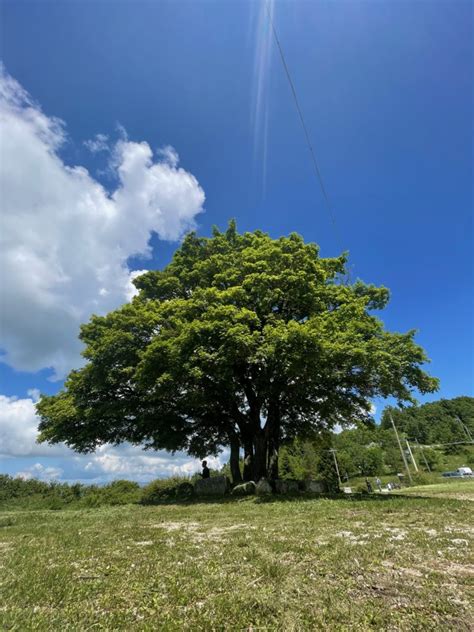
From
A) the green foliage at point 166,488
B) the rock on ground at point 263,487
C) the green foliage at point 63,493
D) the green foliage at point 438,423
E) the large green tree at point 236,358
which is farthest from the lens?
the green foliage at point 438,423

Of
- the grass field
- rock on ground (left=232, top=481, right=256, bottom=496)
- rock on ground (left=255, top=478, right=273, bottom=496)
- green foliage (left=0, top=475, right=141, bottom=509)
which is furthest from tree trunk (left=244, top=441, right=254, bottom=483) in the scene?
the grass field

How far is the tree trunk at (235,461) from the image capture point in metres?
18.5

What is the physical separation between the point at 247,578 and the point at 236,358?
389 inches

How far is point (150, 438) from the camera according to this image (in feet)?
63.8

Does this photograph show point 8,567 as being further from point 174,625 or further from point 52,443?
point 52,443

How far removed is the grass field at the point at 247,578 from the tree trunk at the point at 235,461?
38.9ft

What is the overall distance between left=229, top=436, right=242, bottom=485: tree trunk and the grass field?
1185cm

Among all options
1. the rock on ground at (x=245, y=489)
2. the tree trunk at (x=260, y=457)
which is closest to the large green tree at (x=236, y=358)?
the tree trunk at (x=260, y=457)

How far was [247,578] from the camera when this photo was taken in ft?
13.1

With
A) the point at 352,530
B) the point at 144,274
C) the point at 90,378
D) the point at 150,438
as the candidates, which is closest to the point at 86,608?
the point at 352,530

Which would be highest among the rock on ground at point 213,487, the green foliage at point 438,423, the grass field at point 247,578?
the green foliage at point 438,423

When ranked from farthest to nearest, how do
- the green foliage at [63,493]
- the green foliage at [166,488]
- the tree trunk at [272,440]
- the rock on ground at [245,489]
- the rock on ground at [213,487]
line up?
the green foliage at [63,493] → the green foliage at [166,488] → the tree trunk at [272,440] → the rock on ground at [213,487] → the rock on ground at [245,489]

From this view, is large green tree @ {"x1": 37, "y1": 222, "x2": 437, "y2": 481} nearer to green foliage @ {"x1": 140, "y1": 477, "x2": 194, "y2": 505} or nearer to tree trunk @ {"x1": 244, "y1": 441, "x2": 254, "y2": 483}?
A: tree trunk @ {"x1": 244, "y1": 441, "x2": 254, "y2": 483}

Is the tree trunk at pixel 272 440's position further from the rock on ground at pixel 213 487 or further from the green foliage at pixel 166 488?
the green foliage at pixel 166 488
